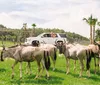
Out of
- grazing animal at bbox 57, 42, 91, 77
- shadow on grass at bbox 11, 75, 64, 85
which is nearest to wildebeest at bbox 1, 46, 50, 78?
shadow on grass at bbox 11, 75, 64, 85

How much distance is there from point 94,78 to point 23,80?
5.70 m

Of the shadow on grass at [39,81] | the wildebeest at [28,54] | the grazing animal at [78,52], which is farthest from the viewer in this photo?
the grazing animal at [78,52]

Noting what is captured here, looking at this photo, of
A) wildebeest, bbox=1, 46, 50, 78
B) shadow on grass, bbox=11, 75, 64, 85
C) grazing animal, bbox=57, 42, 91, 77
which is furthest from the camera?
grazing animal, bbox=57, 42, 91, 77

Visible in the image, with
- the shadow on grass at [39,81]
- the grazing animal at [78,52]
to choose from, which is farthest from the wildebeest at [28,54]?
the grazing animal at [78,52]

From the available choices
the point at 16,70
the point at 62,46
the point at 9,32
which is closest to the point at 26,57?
the point at 16,70

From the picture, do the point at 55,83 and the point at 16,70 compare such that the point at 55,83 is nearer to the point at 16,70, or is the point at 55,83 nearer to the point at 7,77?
the point at 7,77

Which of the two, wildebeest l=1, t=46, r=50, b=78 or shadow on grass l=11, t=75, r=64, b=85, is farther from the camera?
wildebeest l=1, t=46, r=50, b=78

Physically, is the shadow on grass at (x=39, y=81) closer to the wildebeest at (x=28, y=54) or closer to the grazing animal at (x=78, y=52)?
the wildebeest at (x=28, y=54)

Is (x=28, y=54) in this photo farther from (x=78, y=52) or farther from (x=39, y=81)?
(x=78, y=52)

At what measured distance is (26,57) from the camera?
20.4 m

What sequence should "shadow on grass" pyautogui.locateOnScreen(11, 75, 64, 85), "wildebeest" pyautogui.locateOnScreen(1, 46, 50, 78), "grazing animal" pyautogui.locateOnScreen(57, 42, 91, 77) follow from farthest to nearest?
"grazing animal" pyautogui.locateOnScreen(57, 42, 91, 77) < "wildebeest" pyautogui.locateOnScreen(1, 46, 50, 78) < "shadow on grass" pyautogui.locateOnScreen(11, 75, 64, 85)

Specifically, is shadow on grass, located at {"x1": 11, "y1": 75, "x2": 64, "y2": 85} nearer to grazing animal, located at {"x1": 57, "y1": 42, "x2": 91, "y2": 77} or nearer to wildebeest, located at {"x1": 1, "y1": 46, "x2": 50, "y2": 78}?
wildebeest, located at {"x1": 1, "y1": 46, "x2": 50, "y2": 78}

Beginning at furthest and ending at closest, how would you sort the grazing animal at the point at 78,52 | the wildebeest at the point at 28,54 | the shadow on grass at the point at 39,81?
the grazing animal at the point at 78,52, the wildebeest at the point at 28,54, the shadow on grass at the point at 39,81

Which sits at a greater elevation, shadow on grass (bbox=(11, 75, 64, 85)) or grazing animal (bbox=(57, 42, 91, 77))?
grazing animal (bbox=(57, 42, 91, 77))
